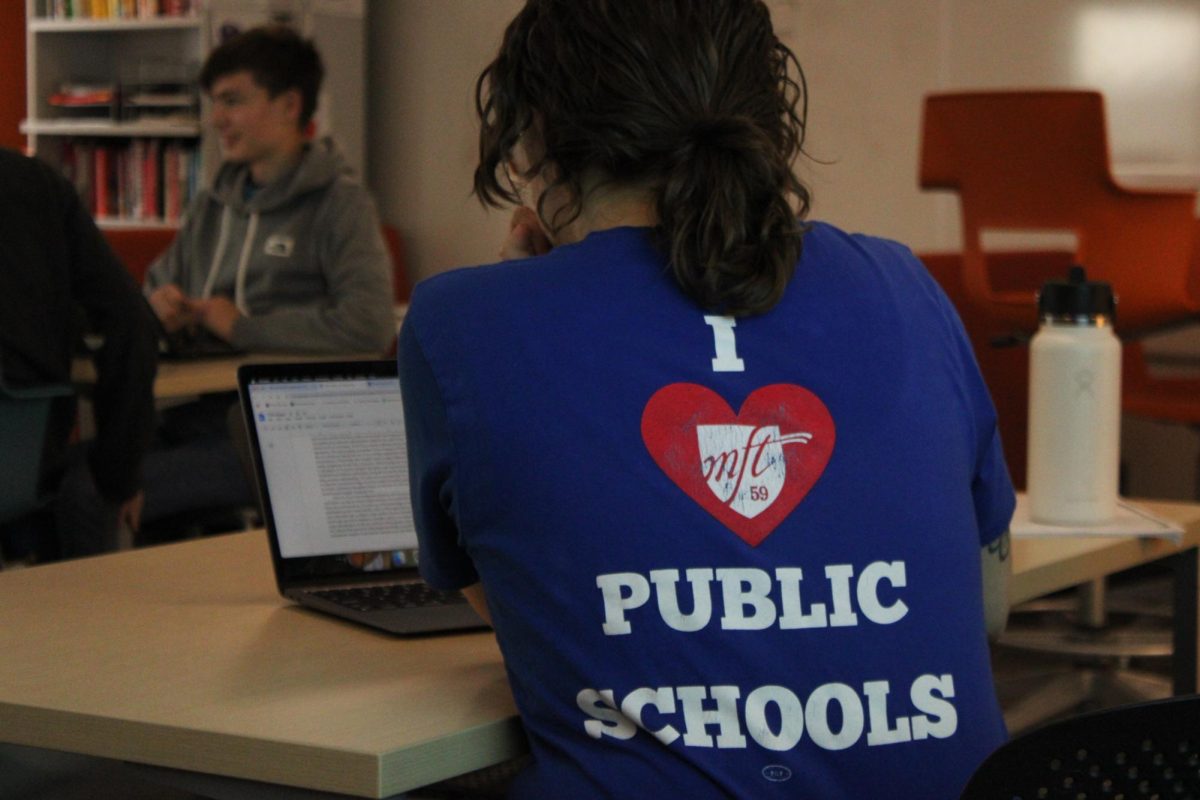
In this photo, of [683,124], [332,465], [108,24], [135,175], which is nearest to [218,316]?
[332,465]

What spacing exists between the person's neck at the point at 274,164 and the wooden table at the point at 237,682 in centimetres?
203

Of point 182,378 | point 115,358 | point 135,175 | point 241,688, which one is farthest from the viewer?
point 135,175

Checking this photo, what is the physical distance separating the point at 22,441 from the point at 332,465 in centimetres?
104

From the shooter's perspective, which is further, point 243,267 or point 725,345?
point 243,267

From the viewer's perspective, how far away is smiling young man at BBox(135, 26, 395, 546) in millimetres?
3061

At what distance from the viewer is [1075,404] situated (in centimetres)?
177

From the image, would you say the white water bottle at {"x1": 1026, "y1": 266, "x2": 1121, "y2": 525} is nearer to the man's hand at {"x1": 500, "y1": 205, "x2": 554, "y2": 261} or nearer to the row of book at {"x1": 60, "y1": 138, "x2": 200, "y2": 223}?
the man's hand at {"x1": 500, "y1": 205, "x2": 554, "y2": 261}

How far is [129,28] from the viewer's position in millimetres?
6316

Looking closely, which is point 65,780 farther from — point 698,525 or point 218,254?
point 218,254

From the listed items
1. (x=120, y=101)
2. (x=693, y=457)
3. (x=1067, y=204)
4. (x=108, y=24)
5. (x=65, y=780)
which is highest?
(x=108, y=24)

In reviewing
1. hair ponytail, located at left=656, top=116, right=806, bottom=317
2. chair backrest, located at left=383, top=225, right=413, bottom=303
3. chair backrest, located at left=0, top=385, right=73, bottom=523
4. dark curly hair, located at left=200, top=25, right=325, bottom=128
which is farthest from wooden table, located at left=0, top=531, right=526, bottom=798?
chair backrest, located at left=383, top=225, right=413, bottom=303

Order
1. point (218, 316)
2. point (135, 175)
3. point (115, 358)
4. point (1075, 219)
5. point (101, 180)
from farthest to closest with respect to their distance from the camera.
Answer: point (101, 180) < point (135, 175) < point (1075, 219) < point (218, 316) < point (115, 358)

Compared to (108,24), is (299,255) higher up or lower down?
lower down

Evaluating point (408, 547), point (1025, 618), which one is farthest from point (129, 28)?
point (408, 547)
